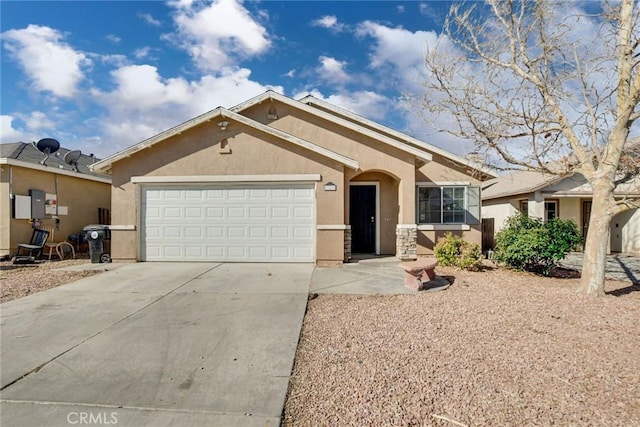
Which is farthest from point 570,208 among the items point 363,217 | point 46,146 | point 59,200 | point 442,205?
point 46,146

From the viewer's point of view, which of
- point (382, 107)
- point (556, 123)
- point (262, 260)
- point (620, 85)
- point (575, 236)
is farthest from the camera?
point (382, 107)

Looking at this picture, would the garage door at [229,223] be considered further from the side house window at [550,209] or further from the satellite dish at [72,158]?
the side house window at [550,209]

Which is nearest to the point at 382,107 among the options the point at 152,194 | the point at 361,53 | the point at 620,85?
the point at 361,53

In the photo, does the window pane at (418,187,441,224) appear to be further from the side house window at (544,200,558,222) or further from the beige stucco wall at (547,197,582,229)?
the beige stucco wall at (547,197,582,229)

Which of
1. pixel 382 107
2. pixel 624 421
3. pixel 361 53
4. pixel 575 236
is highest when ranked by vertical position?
pixel 361 53

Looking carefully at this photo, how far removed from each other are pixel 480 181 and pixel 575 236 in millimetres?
3613

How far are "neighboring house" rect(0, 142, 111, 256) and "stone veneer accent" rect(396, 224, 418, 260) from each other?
507 inches

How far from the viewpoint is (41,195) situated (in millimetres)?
12023

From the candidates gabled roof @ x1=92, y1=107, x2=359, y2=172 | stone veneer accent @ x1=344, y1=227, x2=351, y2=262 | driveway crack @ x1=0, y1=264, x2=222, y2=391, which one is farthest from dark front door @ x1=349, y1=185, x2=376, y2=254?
driveway crack @ x1=0, y1=264, x2=222, y2=391

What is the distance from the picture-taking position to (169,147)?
9.92 metres

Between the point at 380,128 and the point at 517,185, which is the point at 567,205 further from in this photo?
the point at 380,128

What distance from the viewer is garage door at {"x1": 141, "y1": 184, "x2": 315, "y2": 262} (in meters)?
9.79

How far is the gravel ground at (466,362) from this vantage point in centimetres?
297

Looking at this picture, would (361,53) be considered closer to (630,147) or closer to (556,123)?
(556,123)
